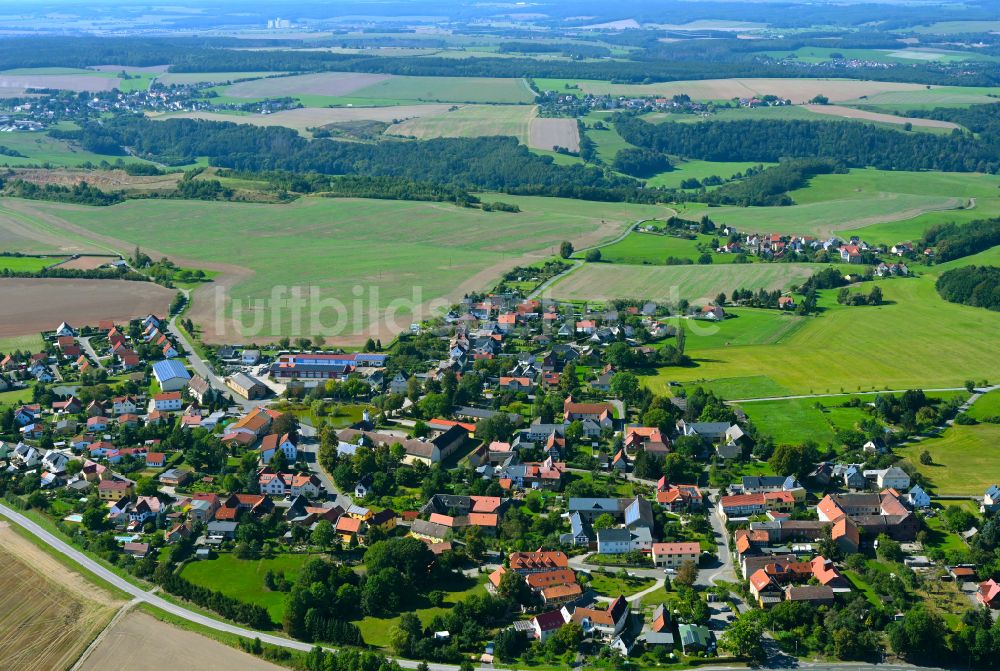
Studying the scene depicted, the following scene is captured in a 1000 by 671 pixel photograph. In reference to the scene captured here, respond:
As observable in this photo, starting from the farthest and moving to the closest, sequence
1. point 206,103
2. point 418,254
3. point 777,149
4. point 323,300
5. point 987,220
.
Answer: point 206,103 < point 777,149 < point 987,220 < point 418,254 < point 323,300

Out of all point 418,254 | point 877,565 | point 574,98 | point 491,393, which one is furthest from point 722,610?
point 574,98

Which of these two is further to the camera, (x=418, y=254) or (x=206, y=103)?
(x=206, y=103)

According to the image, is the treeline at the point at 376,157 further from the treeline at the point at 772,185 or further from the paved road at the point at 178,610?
the paved road at the point at 178,610

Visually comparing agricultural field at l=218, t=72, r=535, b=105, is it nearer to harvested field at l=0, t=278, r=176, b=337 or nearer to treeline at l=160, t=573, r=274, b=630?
harvested field at l=0, t=278, r=176, b=337

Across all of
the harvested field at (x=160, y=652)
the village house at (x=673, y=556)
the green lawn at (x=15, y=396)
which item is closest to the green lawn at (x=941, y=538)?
the village house at (x=673, y=556)

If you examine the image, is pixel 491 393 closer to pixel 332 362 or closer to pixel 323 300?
pixel 332 362

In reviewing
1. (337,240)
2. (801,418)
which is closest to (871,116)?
(337,240)

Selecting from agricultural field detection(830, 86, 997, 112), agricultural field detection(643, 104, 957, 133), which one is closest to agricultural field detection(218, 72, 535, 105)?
agricultural field detection(643, 104, 957, 133)
